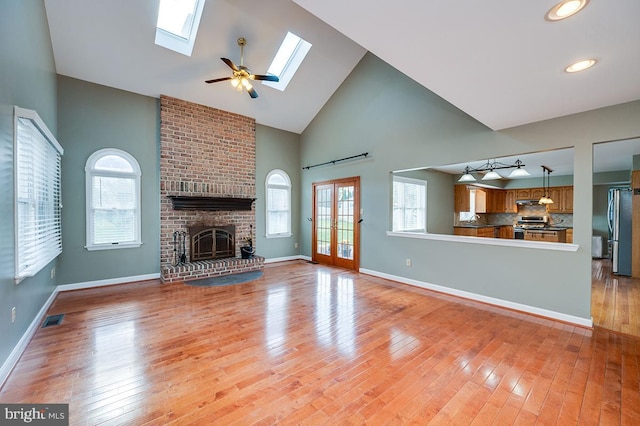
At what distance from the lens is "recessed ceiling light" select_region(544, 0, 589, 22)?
5.22ft

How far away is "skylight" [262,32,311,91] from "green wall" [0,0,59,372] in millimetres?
3295

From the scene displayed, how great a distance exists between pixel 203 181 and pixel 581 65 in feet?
19.1

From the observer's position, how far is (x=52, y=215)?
146 inches

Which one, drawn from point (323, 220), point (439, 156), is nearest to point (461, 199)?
point (439, 156)

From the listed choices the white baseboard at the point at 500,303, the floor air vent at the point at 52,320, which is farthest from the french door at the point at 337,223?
the floor air vent at the point at 52,320

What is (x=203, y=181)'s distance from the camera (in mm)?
5738

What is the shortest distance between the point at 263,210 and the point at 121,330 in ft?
13.3

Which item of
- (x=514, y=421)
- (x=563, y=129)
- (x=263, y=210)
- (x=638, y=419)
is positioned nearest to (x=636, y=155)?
(x=563, y=129)

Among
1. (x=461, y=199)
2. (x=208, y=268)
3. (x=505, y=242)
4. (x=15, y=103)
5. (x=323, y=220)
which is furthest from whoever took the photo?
(x=461, y=199)

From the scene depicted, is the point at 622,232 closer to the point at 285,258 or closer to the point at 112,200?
the point at 285,258

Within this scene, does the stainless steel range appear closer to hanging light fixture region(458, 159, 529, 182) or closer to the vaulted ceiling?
hanging light fixture region(458, 159, 529, 182)

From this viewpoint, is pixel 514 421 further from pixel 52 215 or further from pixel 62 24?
pixel 62 24

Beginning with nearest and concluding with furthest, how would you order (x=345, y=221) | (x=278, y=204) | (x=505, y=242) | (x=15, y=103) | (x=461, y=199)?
(x=15, y=103) < (x=505, y=242) < (x=345, y=221) < (x=278, y=204) < (x=461, y=199)

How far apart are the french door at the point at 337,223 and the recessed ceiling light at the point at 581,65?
3.81 metres
